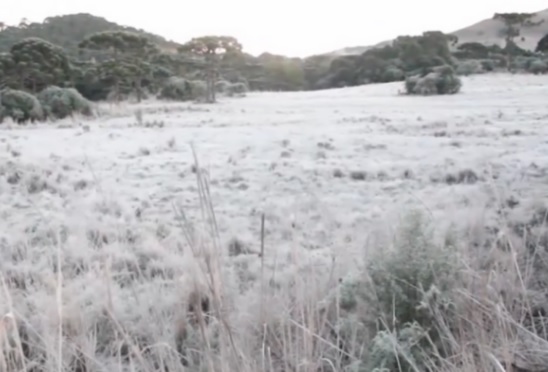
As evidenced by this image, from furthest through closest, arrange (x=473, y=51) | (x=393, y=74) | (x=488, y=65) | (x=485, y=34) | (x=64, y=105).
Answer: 1. (x=485, y=34)
2. (x=473, y=51)
3. (x=393, y=74)
4. (x=488, y=65)
5. (x=64, y=105)

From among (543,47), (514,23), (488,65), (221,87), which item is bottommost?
(221,87)

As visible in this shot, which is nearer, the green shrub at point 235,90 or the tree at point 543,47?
the green shrub at point 235,90

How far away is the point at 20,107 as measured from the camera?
1811cm

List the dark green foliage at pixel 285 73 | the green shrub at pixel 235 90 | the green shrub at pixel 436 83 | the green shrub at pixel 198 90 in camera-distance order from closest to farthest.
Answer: the green shrub at pixel 436 83 → the green shrub at pixel 198 90 → the green shrub at pixel 235 90 → the dark green foliage at pixel 285 73

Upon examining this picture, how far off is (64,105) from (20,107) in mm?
1545

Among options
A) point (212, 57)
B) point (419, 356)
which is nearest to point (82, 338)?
point (419, 356)

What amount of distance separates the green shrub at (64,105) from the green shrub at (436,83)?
507 inches

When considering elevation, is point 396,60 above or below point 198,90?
above

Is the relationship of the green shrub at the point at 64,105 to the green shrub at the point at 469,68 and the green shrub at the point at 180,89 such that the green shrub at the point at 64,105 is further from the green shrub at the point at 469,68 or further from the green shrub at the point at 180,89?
the green shrub at the point at 469,68

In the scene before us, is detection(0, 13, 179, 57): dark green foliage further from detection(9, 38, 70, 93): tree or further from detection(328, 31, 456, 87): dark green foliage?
detection(9, 38, 70, 93): tree

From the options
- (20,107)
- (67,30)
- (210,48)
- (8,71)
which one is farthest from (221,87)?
(67,30)

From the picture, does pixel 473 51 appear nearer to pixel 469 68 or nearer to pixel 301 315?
pixel 469 68

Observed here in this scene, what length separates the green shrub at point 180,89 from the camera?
94.1 ft

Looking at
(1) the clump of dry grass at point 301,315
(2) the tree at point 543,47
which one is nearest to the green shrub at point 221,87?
(2) the tree at point 543,47
